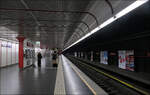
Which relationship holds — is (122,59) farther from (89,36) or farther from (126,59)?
(89,36)

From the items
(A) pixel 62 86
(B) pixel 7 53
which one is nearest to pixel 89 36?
(A) pixel 62 86

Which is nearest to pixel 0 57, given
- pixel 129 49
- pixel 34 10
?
pixel 34 10

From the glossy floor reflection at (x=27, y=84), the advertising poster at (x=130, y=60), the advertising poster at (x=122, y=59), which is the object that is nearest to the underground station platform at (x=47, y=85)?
the glossy floor reflection at (x=27, y=84)

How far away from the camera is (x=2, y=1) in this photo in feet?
15.0

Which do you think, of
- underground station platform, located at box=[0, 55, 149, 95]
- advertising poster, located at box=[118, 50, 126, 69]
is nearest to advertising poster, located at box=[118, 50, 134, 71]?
advertising poster, located at box=[118, 50, 126, 69]

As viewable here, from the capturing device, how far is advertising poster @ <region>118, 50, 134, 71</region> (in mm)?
9102

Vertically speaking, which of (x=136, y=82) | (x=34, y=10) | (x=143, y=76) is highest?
(x=34, y=10)

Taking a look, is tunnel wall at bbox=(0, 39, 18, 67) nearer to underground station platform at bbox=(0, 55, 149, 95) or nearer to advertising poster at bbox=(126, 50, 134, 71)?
underground station platform at bbox=(0, 55, 149, 95)

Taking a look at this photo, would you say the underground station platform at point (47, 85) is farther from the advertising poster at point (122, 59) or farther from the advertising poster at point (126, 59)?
the advertising poster at point (122, 59)

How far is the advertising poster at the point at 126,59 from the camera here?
910cm

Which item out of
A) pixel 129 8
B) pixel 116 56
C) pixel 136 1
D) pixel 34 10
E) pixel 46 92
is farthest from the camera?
pixel 116 56

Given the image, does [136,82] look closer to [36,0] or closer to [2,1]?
[36,0]

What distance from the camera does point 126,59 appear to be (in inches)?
381

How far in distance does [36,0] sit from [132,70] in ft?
24.5
